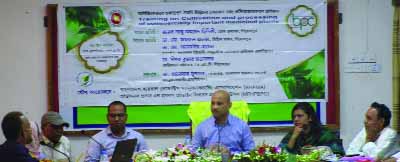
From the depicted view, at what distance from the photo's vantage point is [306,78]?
5578mm

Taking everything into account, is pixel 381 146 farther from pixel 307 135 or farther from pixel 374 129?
pixel 307 135

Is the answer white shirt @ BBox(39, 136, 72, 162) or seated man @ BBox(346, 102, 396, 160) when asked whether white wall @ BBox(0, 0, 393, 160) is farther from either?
seated man @ BBox(346, 102, 396, 160)

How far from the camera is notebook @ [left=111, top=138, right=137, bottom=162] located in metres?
3.78

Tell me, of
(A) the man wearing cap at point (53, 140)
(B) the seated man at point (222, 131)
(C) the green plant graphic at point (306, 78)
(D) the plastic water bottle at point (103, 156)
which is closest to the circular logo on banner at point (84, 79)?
(A) the man wearing cap at point (53, 140)

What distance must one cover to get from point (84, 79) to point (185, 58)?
2.95 ft

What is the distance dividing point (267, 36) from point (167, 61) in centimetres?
90

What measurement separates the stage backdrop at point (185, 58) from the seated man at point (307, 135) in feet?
3.27

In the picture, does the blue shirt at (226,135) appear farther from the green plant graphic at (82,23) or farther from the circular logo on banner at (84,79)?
the green plant graphic at (82,23)

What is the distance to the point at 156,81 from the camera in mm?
5621

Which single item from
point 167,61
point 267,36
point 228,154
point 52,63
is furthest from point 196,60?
point 228,154

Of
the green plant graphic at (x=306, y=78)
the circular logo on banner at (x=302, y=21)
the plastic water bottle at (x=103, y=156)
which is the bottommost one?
the plastic water bottle at (x=103, y=156)

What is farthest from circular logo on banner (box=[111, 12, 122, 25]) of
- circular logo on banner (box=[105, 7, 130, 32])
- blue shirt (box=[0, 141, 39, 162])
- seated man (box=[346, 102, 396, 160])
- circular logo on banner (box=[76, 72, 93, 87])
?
seated man (box=[346, 102, 396, 160])

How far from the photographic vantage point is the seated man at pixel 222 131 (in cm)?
472

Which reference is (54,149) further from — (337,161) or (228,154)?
(337,161)
